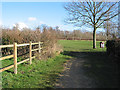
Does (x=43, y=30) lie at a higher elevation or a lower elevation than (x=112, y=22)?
lower

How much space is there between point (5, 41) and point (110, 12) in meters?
16.1

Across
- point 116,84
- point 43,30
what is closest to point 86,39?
point 43,30

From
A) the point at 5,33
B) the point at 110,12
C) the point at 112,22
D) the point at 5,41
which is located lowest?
the point at 5,41

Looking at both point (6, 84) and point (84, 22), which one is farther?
point (84, 22)

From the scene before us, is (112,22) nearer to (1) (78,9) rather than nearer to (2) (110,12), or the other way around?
(2) (110,12)

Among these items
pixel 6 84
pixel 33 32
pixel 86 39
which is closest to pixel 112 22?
pixel 33 32

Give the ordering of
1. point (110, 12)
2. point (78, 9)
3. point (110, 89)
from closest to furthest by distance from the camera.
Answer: point (110, 89) < point (110, 12) < point (78, 9)

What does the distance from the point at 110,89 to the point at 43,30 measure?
894cm

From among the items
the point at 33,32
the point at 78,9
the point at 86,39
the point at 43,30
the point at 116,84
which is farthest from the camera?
the point at 86,39

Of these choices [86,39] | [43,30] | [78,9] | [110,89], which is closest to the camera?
[110,89]

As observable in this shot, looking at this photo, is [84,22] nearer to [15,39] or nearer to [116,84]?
[15,39]

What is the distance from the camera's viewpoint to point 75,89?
430 cm

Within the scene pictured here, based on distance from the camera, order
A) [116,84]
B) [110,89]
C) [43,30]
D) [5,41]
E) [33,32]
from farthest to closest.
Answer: [43,30] → [33,32] → [5,41] → [116,84] → [110,89]

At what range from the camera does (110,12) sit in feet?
61.9
